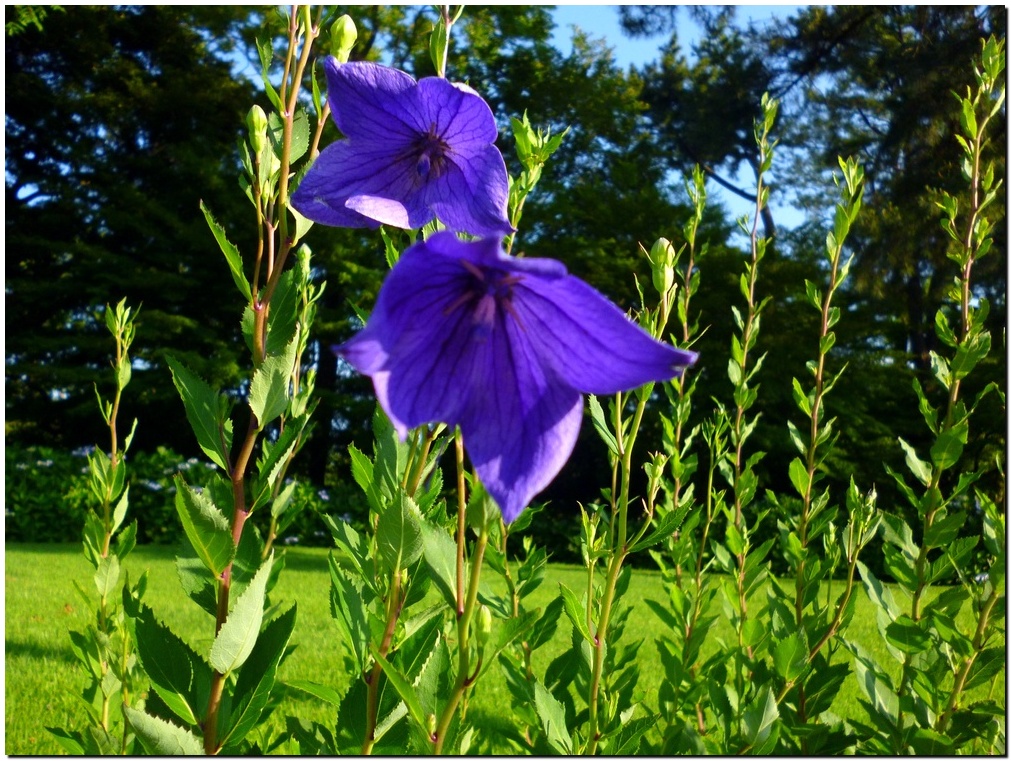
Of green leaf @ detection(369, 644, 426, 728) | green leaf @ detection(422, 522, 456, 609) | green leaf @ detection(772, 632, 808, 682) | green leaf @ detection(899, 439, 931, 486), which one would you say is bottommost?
green leaf @ detection(772, 632, 808, 682)

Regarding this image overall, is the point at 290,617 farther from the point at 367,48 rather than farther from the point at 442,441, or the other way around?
the point at 367,48

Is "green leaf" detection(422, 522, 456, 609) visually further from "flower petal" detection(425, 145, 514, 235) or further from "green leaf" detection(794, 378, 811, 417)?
"green leaf" detection(794, 378, 811, 417)

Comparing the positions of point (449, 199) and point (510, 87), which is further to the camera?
point (510, 87)

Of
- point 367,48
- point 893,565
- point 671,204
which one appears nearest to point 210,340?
point 367,48

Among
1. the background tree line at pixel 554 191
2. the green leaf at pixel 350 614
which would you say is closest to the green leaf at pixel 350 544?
the green leaf at pixel 350 614

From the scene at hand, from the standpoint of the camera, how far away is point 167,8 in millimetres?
15148

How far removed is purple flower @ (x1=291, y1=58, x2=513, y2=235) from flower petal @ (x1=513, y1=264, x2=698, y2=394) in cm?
9

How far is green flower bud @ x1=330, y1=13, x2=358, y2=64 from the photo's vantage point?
98 centimetres

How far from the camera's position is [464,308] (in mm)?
708

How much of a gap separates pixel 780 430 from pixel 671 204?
15.9 feet

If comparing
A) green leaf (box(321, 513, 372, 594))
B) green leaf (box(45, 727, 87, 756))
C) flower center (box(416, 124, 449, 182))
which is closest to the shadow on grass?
green leaf (box(45, 727, 87, 756))

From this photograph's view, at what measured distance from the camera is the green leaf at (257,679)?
0.83 metres

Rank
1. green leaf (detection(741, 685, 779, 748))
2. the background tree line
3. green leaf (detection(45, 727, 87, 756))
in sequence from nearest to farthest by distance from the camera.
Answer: green leaf (detection(45, 727, 87, 756)) < green leaf (detection(741, 685, 779, 748)) < the background tree line

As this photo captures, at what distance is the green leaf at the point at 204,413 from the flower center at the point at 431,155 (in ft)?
1.13
